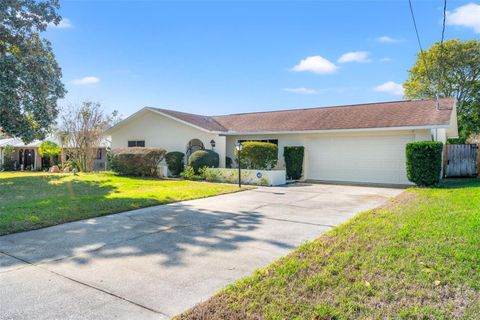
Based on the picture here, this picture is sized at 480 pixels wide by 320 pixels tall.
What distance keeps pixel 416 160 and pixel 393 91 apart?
84.1 feet

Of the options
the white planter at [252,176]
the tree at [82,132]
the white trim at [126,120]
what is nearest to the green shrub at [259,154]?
the white planter at [252,176]

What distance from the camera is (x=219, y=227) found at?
6469 mm

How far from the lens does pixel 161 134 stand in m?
19.7

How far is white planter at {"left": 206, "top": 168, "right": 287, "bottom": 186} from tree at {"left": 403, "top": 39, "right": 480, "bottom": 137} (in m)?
22.4

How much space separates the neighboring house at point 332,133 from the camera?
46.8 feet

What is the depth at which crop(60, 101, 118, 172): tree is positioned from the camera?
21.2 m

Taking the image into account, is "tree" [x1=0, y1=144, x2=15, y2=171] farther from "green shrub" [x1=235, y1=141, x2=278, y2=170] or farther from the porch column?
"green shrub" [x1=235, y1=141, x2=278, y2=170]

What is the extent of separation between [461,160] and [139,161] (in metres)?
16.4

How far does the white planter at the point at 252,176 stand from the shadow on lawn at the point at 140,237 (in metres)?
6.46

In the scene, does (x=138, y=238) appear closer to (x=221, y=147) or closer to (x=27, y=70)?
(x=27, y=70)

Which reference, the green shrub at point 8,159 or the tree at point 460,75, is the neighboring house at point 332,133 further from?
the tree at point 460,75

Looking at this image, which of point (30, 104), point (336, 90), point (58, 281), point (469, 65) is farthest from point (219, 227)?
point (469, 65)

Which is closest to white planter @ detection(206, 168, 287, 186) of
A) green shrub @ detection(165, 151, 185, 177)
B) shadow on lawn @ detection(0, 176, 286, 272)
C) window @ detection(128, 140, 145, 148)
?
green shrub @ detection(165, 151, 185, 177)

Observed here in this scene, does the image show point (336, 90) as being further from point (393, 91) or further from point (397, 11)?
point (393, 91)
